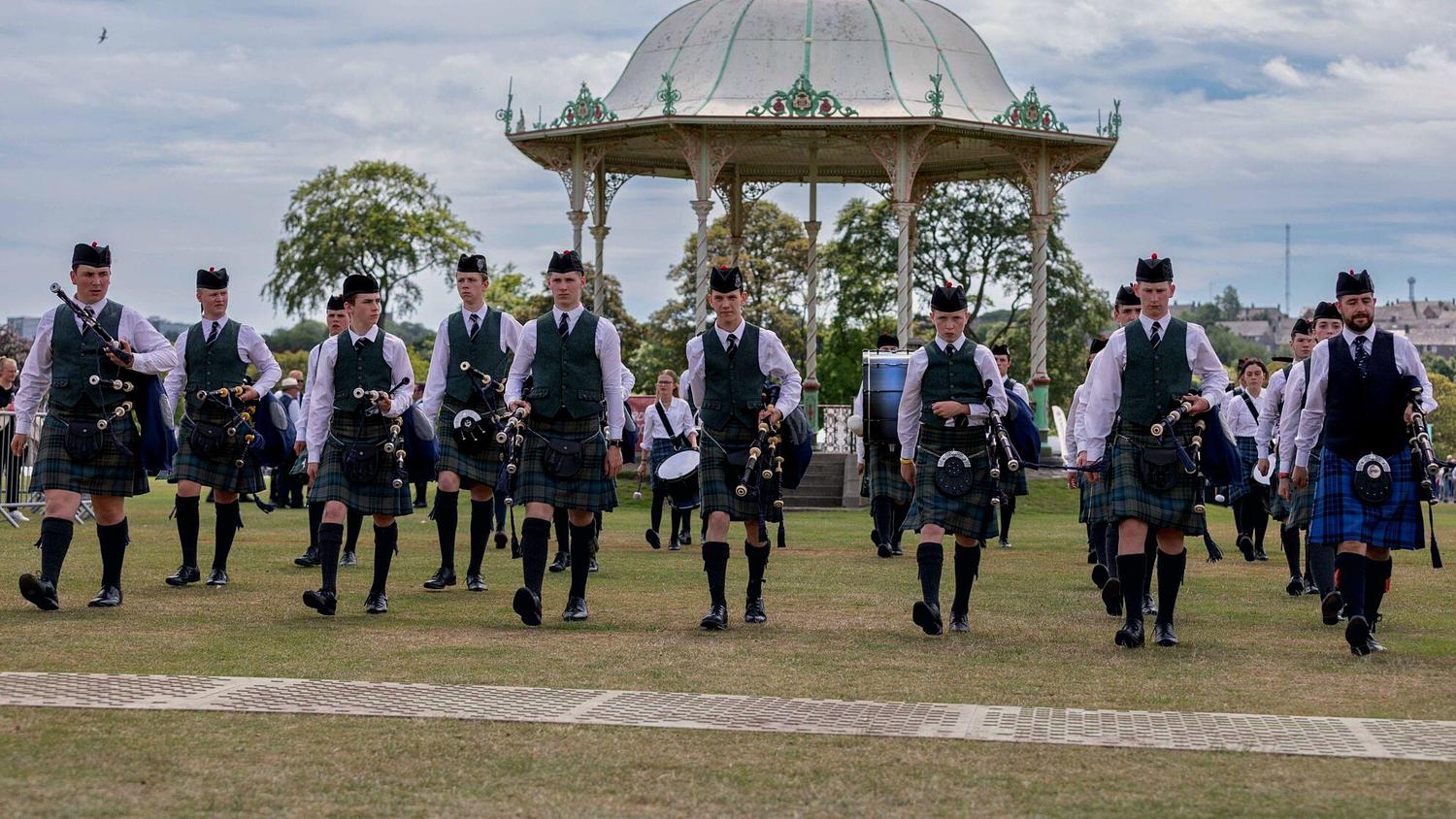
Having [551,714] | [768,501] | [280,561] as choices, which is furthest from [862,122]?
[551,714]

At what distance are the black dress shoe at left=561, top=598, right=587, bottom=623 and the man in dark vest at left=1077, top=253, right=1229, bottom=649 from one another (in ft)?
8.70

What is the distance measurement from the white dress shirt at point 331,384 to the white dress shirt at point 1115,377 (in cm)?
359

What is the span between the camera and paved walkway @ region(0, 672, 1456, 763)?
5953 mm

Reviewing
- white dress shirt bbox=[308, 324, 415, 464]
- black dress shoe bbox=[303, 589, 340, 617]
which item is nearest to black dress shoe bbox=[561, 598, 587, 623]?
black dress shoe bbox=[303, 589, 340, 617]

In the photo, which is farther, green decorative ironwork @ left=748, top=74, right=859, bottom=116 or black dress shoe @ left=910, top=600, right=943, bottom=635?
green decorative ironwork @ left=748, top=74, right=859, bottom=116

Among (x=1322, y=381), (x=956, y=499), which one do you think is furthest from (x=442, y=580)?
(x=1322, y=381)

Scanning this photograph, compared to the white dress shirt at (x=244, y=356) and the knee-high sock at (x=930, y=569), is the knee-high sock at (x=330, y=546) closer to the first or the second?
the white dress shirt at (x=244, y=356)

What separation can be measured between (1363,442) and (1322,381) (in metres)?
0.35

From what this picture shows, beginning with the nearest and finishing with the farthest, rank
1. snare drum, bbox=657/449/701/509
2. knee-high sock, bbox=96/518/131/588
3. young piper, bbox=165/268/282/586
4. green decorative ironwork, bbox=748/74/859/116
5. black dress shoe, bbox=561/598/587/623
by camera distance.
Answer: black dress shoe, bbox=561/598/587/623
knee-high sock, bbox=96/518/131/588
young piper, bbox=165/268/282/586
snare drum, bbox=657/449/701/509
green decorative ironwork, bbox=748/74/859/116

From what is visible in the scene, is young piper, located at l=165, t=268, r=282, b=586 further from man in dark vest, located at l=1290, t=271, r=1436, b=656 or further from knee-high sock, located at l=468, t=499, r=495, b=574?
man in dark vest, located at l=1290, t=271, r=1436, b=656

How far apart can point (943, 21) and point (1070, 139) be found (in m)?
3.41

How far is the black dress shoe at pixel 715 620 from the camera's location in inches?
364

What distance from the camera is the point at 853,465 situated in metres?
28.1

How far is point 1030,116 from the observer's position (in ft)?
94.2
